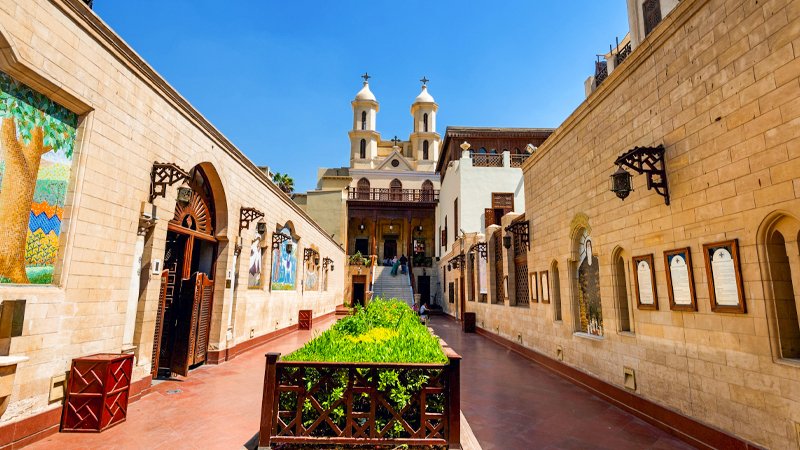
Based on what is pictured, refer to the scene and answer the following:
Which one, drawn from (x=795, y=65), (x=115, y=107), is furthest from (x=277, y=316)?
(x=795, y=65)

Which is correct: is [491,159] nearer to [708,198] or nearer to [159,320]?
[708,198]

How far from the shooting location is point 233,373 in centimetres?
730

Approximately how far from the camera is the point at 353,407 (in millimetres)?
3723

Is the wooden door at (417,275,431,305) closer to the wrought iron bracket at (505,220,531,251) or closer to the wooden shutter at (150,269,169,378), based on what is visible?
the wrought iron bracket at (505,220,531,251)

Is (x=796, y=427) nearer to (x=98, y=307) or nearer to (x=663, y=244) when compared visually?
(x=663, y=244)

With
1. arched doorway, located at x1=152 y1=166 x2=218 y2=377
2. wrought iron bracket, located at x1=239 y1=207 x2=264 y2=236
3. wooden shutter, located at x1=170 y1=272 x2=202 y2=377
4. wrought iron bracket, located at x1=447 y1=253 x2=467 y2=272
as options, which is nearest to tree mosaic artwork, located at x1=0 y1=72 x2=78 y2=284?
arched doorway, located at x1=152 y1=166 x2=218 y2=377

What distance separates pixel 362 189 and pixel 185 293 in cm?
2507

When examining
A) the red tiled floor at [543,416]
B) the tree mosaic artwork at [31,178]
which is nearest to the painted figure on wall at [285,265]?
the red tiled floor at [543,416]

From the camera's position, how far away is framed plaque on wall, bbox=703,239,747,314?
3.79m

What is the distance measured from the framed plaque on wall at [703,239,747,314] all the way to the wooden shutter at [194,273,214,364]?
315 inches

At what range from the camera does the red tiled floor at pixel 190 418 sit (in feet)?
13.1

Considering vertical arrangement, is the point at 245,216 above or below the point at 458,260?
above

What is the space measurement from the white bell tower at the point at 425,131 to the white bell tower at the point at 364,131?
13.0ft

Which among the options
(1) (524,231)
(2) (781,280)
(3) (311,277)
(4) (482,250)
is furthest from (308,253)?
(2) (781,280)
